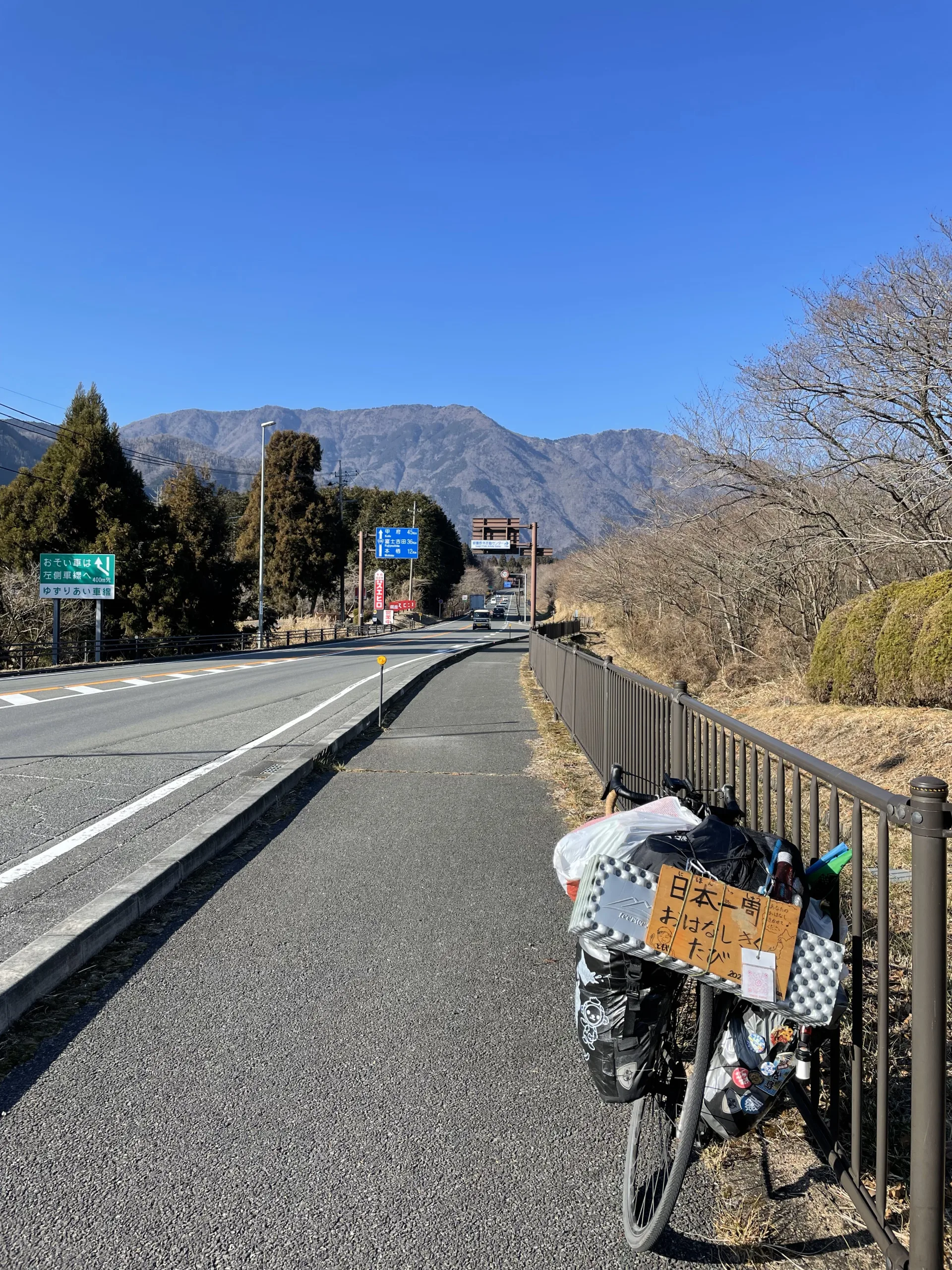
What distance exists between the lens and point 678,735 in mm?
5238

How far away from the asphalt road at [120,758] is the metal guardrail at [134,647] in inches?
147

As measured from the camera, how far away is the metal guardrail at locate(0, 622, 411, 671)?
27953 mm

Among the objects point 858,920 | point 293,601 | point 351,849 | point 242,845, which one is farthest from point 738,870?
point 293,601

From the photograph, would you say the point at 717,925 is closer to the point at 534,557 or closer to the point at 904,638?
the point at 904,638

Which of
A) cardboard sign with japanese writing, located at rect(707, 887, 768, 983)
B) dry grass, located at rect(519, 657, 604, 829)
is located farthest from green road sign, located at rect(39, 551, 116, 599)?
cardboard sign with japanese writing, located at rect(707, 887, 768, 983)

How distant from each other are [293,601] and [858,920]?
190 ft

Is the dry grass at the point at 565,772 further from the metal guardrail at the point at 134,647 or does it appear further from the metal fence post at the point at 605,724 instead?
the metal guardrail at the point at 134,647

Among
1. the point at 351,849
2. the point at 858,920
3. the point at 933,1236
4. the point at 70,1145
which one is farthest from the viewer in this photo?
the point at 351,849

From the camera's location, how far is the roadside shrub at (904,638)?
11.9m

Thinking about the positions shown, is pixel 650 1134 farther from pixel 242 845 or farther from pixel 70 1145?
pixel 242 845

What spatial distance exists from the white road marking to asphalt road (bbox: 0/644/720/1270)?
1.24 meters

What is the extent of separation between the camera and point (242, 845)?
668cm

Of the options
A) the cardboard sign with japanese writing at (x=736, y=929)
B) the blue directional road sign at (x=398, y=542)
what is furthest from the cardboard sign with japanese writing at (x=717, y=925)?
the blue directional road sign at (x=398, y=542)

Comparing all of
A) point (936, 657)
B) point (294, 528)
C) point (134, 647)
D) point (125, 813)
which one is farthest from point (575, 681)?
point (294, 528)
